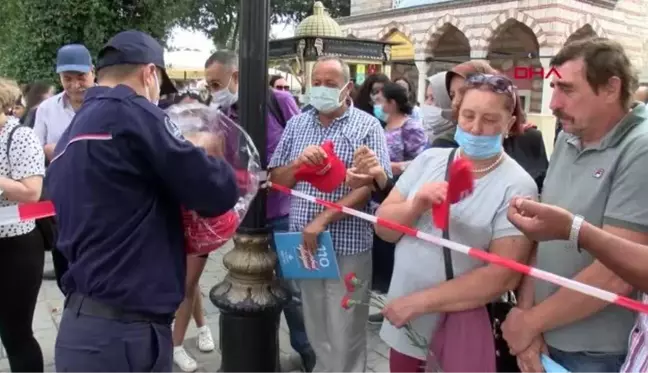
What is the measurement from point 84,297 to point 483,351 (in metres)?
1.44

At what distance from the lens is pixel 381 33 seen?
2070 cm

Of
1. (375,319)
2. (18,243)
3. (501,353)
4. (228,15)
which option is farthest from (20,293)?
(228,15)

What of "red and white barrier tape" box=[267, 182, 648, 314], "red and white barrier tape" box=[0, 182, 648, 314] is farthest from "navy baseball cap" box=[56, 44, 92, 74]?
"red and white barrier tape" box=[267, 182, 648, 314]

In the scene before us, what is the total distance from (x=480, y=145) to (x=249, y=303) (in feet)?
4.32

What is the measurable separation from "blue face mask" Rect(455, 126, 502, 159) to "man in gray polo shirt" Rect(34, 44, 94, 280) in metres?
2.45

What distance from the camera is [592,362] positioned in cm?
192

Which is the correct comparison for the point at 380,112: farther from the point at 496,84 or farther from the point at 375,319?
the point at 496,84

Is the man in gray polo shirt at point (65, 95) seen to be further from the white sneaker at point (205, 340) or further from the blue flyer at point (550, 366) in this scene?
the blue flyer at point (550, 366)

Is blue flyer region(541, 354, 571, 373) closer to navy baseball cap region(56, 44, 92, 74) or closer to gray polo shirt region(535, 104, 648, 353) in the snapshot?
gray polo shirt region(535, 104, 648, 353)

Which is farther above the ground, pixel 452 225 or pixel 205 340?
pixel 452 225

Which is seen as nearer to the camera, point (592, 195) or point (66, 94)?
point (592, 195)

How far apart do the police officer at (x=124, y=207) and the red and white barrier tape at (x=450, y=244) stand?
1.13 ft

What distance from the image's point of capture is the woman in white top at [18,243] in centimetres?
285

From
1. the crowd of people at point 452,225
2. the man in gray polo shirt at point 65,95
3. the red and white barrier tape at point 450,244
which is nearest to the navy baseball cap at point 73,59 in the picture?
the man in gray polo shirt at point 65,95
